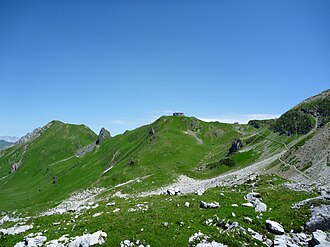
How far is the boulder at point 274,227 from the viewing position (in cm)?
2456

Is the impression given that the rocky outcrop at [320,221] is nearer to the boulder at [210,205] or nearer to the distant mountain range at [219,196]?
the distant mountain range at [219,196]

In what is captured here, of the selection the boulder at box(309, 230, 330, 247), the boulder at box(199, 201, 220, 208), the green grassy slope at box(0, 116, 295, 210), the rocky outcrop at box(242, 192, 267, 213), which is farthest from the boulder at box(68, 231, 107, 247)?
the green grassy slope at box(0, 116, 295, 210)

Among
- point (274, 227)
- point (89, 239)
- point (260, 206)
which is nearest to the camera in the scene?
point (89, 239)

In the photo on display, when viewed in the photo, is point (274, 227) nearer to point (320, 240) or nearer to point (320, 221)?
point (320, 240)

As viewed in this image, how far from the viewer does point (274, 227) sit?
24.8 meters

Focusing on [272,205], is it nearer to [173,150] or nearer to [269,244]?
[269,244]

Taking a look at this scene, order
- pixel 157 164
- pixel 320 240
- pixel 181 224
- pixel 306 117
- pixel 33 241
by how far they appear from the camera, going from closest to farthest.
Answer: pixel 320 240 < pixel 33 241 < pixel 181 224 < pixel 306 117 < pixel 157 164

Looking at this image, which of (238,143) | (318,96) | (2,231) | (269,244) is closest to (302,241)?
(269,244)

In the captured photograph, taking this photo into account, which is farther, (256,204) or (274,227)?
(256,204)

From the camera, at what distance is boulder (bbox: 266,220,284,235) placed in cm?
2456

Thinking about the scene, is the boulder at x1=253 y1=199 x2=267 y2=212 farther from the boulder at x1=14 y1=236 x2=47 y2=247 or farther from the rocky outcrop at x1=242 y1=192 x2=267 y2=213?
the boulder at x1=14 y1=236 x2=47 y2=247

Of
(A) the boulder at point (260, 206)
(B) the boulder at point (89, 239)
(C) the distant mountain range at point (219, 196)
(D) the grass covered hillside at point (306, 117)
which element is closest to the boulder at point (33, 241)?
(C) the distant mountain range at point (219, 196)

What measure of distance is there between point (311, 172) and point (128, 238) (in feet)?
135

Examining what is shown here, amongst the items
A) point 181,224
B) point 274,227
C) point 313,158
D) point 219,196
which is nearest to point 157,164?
point 313,158
